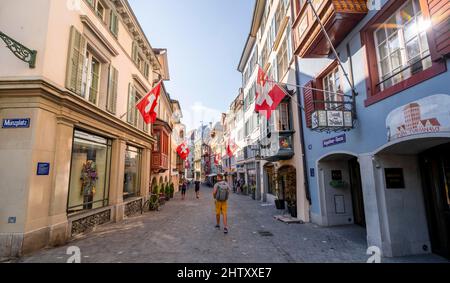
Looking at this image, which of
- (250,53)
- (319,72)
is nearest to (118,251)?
(319,72)

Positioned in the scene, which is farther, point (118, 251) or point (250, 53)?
point (250, 53)

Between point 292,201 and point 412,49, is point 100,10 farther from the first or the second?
point 292,201

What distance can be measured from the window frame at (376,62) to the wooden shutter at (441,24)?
71 mm

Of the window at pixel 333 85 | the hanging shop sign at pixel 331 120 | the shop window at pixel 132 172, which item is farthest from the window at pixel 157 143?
the hanging shop sign at pixel 331 120

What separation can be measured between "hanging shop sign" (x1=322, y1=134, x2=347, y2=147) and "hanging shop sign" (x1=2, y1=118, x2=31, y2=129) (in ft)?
30.3

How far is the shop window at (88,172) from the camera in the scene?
8023 millimetres

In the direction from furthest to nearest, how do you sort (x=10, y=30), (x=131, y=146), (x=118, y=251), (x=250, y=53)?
(x=250, y=53) → (x=131, y=146) → (x=10, y=30) → (x=118, y=251)

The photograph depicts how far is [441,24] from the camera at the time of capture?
159 inches

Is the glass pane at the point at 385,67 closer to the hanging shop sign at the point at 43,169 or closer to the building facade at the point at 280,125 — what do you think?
the building facade at the point at 280,125

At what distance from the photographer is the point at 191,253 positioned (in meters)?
5.75

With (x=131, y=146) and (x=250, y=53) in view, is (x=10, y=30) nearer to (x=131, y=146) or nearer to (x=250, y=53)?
(x=131, y=146)

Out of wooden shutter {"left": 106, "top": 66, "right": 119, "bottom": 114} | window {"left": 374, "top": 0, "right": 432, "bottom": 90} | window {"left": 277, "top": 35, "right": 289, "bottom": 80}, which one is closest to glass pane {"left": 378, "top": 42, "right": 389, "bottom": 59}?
window {"left": 374, "top": 0, "right": 432, "bottom": 90}
